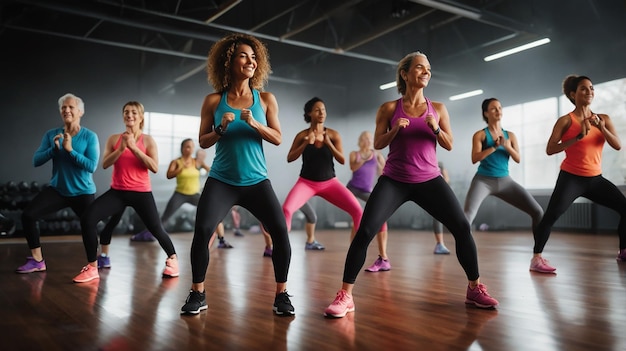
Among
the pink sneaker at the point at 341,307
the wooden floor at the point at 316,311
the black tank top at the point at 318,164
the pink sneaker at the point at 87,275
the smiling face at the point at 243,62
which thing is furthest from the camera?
the black tank top at the point at 318,164

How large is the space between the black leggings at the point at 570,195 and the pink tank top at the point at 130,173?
2970 mm

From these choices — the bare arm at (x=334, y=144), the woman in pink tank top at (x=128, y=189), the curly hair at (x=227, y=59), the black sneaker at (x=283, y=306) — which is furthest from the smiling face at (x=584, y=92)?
the woman in pink tank top at (x=128, y=189)

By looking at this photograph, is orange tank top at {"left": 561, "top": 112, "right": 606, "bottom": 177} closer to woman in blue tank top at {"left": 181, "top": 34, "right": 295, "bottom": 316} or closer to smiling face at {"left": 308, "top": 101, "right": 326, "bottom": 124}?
smiling face at {"left": 308, "top": 101, "right": 326, "bottom": 124}

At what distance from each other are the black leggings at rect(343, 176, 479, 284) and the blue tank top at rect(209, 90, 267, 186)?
560 mm

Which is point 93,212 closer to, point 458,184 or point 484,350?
point 484,350

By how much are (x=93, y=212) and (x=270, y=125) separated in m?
1.61

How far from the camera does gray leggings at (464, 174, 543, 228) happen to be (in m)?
3.77

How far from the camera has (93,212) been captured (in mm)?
Result: 3238

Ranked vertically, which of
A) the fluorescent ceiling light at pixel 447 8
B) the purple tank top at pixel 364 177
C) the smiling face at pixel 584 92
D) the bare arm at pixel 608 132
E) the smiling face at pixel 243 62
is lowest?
the purple tank top at pixel 364 177

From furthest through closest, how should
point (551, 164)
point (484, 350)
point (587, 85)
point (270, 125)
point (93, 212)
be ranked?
point (551, 164) < point (587, 85) < point (93, 212) < point (270, 125) < point (484, 350)

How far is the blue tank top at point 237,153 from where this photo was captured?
2.25m

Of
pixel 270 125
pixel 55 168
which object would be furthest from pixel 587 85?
pixel 55 168

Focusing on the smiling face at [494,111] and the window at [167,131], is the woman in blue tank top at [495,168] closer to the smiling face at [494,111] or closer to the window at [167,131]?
the smiling face at [494,111]

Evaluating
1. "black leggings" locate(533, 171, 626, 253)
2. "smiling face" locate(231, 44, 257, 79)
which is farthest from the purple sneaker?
"black leggings" locate(533, 171, 626, 253)
